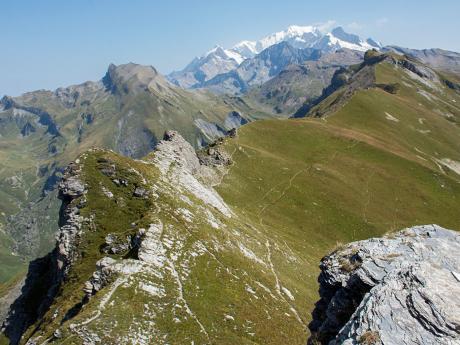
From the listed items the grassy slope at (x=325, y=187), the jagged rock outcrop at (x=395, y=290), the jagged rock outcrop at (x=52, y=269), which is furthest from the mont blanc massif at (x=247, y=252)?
the grassy slope at (x=325, y=187)

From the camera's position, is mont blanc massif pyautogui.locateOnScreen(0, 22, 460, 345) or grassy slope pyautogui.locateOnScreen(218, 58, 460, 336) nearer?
mont blanc massif pyautogui.locateOnScreen(0, 22, 460, 345)

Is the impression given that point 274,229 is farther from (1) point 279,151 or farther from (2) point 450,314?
(2) point 450,314

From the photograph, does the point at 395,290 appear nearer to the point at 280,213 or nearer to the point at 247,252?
the point at 247,252

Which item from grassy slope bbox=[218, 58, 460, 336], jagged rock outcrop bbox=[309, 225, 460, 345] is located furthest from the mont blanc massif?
grassy slope bbox=[218, 58, 460, 336]

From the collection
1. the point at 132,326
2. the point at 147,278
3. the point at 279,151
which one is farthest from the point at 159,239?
the point at 279,151

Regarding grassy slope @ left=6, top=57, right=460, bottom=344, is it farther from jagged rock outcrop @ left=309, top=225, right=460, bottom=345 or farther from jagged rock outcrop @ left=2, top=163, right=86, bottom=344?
jagged rock outcrop @ left=309, top=225, right=460, bottom=345

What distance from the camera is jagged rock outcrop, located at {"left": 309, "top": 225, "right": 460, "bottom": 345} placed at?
57.1ft

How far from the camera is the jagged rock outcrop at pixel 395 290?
57.1ft

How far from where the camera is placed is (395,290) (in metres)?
19.2

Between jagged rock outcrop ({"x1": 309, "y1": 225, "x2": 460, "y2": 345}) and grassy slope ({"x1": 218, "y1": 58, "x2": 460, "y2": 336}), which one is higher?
jagged rock outcrop ({"x1": 309, "y1": 225, "x2": 460, "y2": 345})

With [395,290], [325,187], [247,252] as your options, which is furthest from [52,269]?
[325,187]

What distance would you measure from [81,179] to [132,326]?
30.9 metres

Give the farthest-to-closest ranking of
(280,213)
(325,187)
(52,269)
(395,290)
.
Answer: (325,187) → (280,213) → (52,269) → (395,290)

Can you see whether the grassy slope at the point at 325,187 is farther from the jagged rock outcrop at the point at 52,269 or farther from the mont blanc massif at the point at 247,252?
the jagged rock outcrop at the point at 52,269
